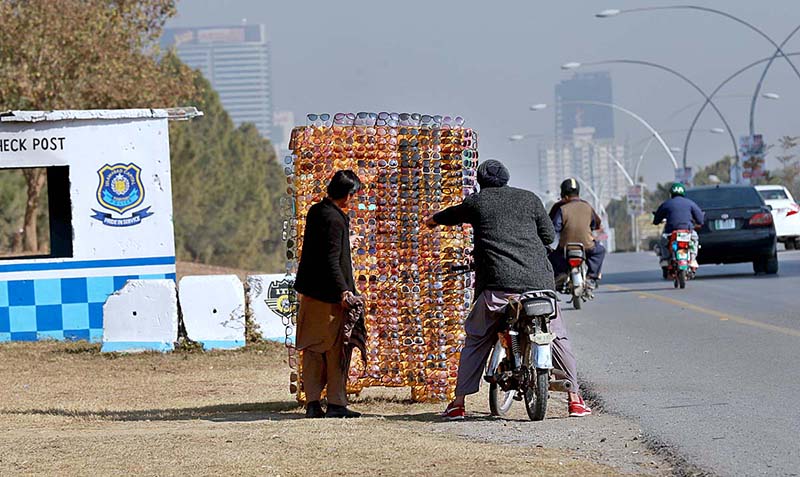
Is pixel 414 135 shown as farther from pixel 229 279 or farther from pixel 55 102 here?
pixel 55 102

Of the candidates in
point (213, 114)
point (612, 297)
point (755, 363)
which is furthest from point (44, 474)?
point (213, 114)

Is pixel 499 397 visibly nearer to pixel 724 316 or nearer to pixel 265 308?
pixel 265 308

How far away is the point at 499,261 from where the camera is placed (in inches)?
405

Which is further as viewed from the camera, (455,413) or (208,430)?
(455,413)

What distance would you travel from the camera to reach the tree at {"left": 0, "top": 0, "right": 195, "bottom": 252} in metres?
34.1

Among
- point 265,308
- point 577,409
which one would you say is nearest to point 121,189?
point 265,308

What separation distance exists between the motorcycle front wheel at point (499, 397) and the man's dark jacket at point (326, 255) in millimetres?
1244

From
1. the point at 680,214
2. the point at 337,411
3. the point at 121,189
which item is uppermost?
the point at 121,189

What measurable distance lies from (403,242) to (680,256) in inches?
542

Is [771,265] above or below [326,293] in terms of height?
below

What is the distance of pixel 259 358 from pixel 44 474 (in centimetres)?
856

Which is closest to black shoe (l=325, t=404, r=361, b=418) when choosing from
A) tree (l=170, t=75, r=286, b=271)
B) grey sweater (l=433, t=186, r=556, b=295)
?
grey sweater (l=433, t=186, r=556, b=295)

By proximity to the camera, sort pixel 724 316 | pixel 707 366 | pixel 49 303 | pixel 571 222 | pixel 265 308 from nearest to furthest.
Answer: pixel 707 366
pixel 265 308
pixel 49 303
pixel 724 316
pixel 571 222

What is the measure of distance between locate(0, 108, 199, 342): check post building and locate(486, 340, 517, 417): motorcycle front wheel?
28.8ft
